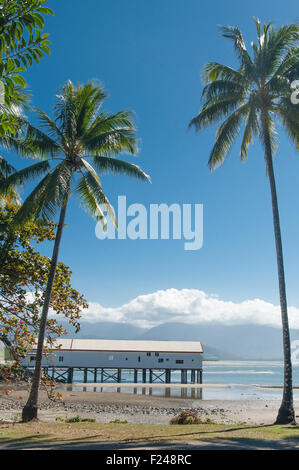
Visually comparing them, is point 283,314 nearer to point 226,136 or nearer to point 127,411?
point 226,136

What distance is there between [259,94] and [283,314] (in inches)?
377

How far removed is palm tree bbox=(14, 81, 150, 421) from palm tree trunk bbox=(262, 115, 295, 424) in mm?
5702

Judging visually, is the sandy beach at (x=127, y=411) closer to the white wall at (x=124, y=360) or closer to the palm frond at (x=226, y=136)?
the white wall at (x=124, y=360)

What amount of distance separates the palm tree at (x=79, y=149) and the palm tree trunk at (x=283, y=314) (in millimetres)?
5702

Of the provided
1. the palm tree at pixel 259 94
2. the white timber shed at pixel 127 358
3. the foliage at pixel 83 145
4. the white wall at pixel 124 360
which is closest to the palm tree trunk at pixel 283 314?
the palm tree at pixel 259 94

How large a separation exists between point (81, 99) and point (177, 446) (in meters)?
13.5

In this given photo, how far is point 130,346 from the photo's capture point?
1885 inches

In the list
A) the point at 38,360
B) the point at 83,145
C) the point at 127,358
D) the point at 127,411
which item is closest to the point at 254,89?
the point at 83,145

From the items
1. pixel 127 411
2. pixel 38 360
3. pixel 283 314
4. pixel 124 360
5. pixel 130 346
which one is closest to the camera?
pixel 38 360

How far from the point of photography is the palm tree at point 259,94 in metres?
16.9

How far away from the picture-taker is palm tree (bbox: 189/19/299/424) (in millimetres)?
16906

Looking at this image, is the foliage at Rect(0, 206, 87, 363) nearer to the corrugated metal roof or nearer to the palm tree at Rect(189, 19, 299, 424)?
the palm tree at Rect(189, 19, 299, 424)

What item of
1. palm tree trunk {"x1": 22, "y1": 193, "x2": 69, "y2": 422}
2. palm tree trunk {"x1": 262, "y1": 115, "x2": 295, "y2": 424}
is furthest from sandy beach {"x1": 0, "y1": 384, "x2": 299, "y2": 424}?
palm tree trunk {"x1": 262, "y1": 115, "x2": 295, "y2": 424}
